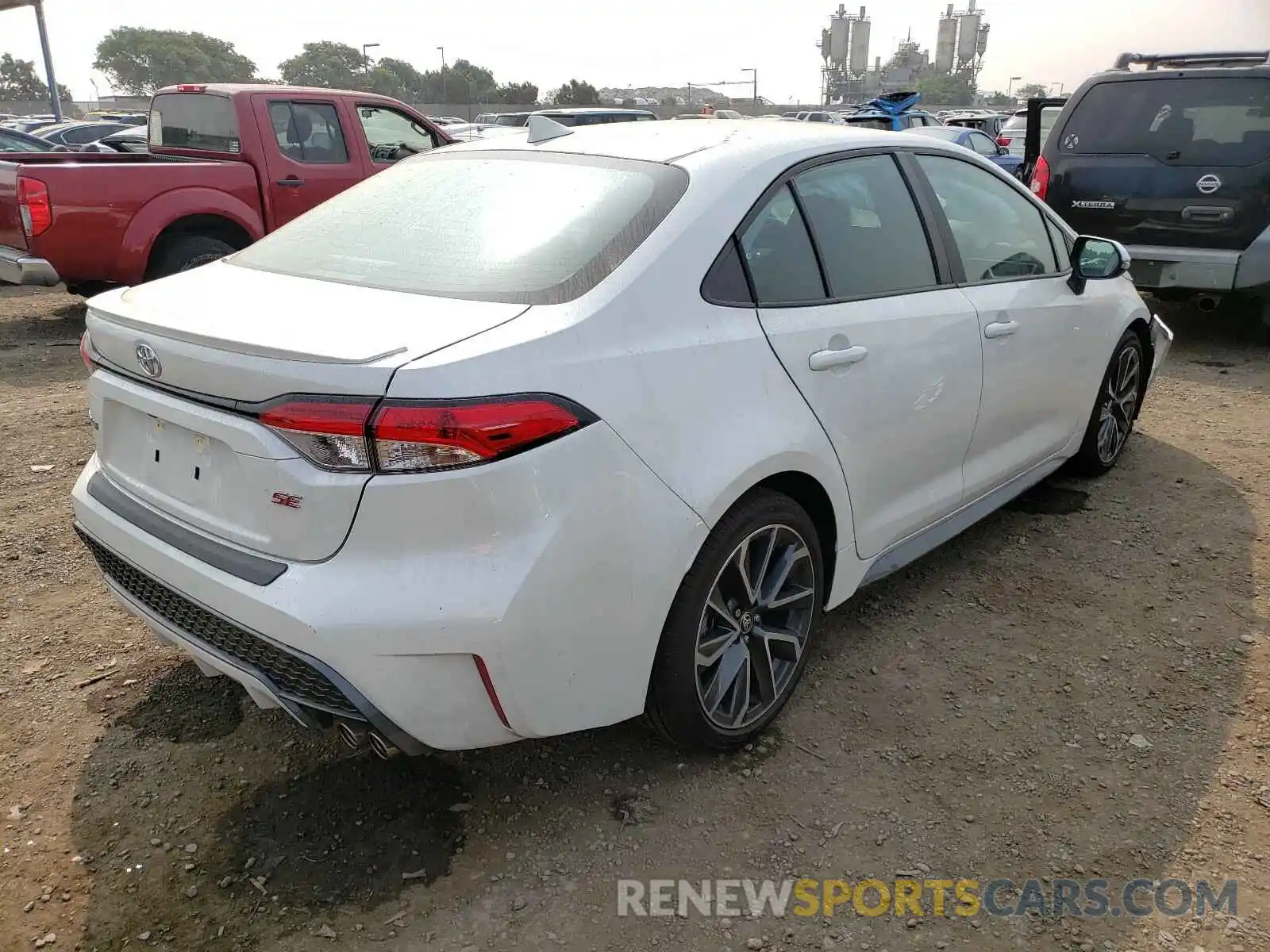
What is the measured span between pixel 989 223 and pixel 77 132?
19.9m

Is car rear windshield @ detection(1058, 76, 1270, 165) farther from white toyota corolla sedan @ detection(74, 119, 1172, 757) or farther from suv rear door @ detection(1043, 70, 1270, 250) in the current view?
white toyota corolla sedan @ detection(74, 119, 1172, 757)

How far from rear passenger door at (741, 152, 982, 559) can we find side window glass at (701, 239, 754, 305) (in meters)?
0.05

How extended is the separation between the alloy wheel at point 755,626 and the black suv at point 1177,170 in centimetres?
524

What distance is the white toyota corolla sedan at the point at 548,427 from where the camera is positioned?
1.94 meters

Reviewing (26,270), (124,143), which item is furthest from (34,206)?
(124,143)

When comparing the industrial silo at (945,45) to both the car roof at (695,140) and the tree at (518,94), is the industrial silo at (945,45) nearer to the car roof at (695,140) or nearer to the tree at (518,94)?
the tree at (518,94)

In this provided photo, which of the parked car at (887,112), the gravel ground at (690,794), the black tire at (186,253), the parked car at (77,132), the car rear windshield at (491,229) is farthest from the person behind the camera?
the parked car at (77,132)

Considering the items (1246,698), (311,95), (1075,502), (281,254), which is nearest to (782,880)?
(1246,698)

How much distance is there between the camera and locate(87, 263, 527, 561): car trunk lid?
1940 mm

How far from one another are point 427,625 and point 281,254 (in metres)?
1.34

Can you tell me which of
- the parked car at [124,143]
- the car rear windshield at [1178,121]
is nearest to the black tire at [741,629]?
the car rear windshield at [1178,121]

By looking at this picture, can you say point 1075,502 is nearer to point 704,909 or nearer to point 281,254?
point 704,909

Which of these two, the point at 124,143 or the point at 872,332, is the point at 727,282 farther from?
the point at 124,143

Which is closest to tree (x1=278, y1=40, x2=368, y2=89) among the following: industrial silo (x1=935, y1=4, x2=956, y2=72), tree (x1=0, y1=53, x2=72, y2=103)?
tree (x1=0, y1=53, x2=72, y2=103)
